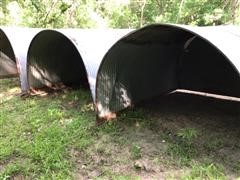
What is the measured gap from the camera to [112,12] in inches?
736

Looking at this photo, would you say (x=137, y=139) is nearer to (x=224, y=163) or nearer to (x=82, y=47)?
(x=224, y=163)

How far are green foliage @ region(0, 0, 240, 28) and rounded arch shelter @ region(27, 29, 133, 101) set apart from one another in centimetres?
564

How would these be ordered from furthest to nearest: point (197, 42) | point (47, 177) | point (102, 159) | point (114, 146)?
point (197, 42) < point (114, 146) < point (102, 159) < point (47, 177)

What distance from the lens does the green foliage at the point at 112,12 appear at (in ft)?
45.8

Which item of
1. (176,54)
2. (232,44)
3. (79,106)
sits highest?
(232,44)

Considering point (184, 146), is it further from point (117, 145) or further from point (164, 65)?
point (164, 65)

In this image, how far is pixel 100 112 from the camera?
17.3 ft

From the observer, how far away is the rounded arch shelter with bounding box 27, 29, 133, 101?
6148mm

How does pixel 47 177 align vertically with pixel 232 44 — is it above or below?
below

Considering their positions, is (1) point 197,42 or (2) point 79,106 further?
(1) point 197,42

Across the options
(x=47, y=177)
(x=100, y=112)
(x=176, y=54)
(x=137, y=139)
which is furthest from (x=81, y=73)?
(x=47, y=177)

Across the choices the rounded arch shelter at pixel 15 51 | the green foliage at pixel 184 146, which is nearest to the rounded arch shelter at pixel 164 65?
the green foliage at pixel 184 146

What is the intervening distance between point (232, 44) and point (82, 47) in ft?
9.74

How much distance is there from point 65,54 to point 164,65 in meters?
2.52
